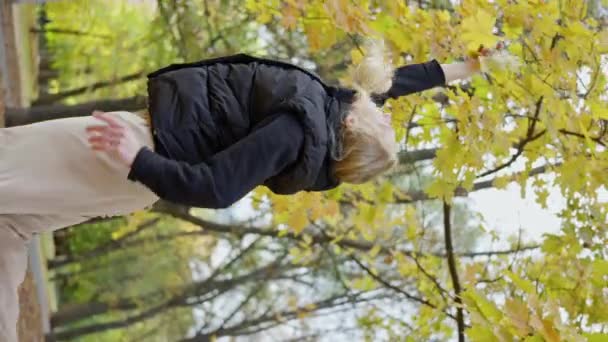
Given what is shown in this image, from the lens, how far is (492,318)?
2.64 meters

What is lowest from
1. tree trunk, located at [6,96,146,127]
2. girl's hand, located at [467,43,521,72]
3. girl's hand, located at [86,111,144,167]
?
girl's hand, located at [86,111,144,167]

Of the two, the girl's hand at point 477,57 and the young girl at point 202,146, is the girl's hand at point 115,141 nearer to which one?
the young girl at point 202,146

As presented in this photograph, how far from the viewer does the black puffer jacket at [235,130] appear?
6.20ft

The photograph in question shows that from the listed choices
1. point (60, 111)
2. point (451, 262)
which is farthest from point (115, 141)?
point (60, 111)

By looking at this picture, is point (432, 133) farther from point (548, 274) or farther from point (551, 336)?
point (551, 336)

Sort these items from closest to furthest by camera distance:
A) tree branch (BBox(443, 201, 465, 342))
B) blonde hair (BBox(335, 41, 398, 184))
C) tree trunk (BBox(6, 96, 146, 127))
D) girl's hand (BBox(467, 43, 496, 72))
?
blonde hair (BBox(335, 41, 398, 184)) → girl's hand (BBox(467, 43, 496, 72)) → tree branch (BBox(443, 201, 465, 342)) → tree trunk (BBox(6, 96, 146, 127))

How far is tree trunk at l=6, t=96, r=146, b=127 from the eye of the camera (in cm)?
444

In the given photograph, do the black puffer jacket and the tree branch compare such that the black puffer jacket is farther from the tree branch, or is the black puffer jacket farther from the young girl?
the tree branch

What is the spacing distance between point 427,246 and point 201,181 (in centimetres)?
387

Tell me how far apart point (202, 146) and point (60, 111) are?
276 centimetres

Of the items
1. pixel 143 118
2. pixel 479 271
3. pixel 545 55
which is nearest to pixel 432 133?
pixel 479 271

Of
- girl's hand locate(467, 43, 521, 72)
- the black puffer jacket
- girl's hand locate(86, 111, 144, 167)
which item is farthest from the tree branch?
girl's hand locate(86, 111, 144, 167)

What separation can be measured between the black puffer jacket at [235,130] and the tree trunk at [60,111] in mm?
2345

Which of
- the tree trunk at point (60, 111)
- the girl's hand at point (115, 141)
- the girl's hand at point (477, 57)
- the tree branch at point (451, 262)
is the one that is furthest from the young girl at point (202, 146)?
the tree trunk at point (60, 111)
